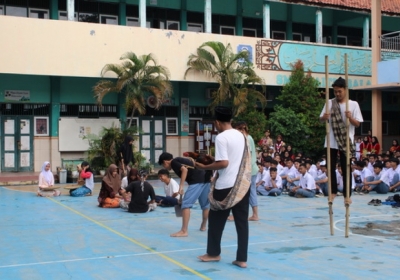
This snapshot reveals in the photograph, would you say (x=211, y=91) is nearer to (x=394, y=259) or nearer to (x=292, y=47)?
(x=292, y=47)

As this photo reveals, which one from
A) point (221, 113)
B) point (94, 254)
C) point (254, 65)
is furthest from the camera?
point (254, 65)

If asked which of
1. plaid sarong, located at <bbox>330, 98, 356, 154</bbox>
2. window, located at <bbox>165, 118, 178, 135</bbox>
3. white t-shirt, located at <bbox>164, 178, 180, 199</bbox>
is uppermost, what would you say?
window, located at <bbox>165, 118, 178, 135</bbox>

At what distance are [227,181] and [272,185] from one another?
28.6 ft

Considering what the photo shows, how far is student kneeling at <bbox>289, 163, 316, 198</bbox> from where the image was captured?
46.5 feet

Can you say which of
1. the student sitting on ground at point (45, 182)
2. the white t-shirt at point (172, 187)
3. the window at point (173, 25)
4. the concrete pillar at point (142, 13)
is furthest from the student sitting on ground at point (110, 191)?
the window at point (173, 25)

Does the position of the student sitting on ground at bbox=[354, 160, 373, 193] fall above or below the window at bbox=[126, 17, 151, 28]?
below

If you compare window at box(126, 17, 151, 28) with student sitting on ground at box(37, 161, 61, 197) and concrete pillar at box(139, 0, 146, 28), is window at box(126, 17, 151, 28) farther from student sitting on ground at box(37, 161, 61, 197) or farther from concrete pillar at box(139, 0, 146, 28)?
student sitting on ground at box(37, 161, 61, 197)

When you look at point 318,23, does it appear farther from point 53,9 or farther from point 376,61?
point 53,9

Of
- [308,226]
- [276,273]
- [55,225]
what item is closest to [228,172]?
[276,273]

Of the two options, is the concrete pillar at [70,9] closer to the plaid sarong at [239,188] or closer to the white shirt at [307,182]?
the white shirt at [307,182]

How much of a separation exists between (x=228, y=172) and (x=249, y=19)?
1952 cm

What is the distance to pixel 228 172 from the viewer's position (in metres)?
6.35

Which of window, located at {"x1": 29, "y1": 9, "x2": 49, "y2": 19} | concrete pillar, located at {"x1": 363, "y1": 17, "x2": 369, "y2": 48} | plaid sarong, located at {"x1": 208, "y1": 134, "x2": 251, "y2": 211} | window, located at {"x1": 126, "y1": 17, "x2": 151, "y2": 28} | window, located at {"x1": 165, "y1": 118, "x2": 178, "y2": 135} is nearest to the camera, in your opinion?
plaid sarong, located at {"x1": 208, "y1": 134, "x2": 251, "y2": 211}

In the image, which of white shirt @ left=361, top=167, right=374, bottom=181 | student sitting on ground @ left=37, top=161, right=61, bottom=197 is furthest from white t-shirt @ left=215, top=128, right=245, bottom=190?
white shirt @ left=361, top=167, right=374, bottom=181
